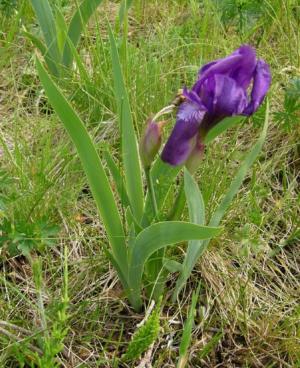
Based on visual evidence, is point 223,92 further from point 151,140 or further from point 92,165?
point 92,165

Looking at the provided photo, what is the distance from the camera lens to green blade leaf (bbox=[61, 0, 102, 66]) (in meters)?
1.80

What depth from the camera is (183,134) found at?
1.02 m

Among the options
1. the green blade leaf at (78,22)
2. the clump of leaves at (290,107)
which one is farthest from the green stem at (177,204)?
the green blade leaf at (78,22)

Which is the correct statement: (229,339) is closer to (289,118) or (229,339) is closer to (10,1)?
(289,118)

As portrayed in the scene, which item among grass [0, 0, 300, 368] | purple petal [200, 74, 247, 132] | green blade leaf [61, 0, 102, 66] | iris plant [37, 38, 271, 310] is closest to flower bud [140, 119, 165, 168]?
iris plant [37, 38, 271, 310]

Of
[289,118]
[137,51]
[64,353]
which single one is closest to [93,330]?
[64,353]

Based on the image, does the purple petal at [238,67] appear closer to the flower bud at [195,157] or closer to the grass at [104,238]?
the flower bud at [195,157]

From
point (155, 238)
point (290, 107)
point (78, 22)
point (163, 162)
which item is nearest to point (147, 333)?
point (155, 238)

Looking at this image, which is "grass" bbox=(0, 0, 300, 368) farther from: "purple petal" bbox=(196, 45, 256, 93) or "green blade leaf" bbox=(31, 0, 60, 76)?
"purple petal" bbox=(196, 45, 256, 93)

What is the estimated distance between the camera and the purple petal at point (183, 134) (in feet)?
3.23

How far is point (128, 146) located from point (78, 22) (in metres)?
0.78

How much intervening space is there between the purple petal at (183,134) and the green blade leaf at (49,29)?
87 centimetres

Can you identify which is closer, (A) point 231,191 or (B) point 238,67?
(B) point 238,67

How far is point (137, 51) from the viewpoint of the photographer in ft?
A: 6.07
